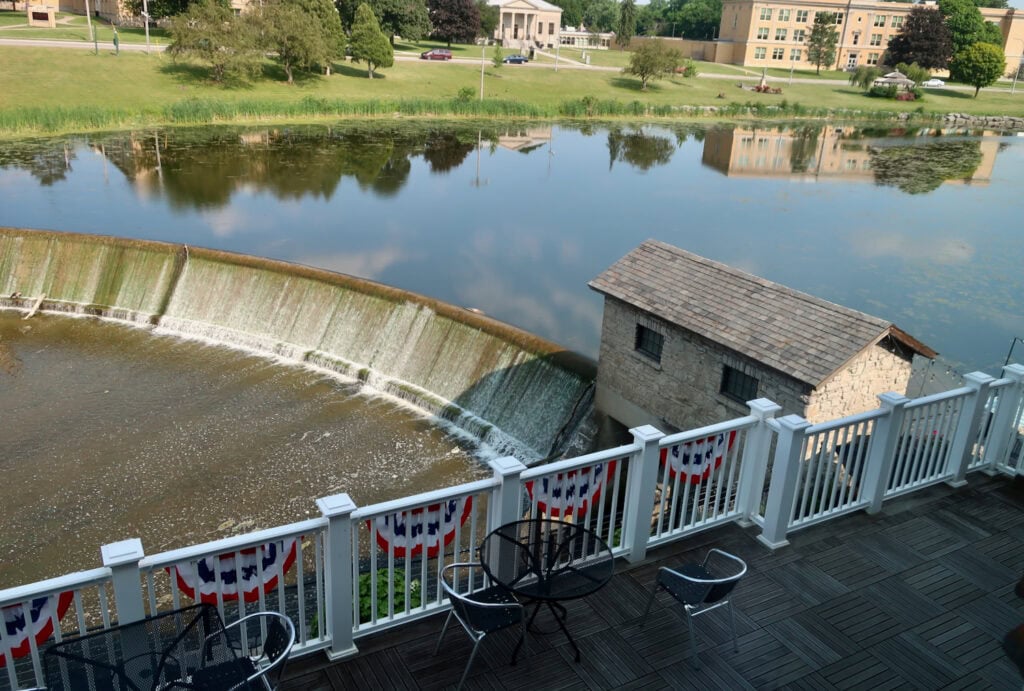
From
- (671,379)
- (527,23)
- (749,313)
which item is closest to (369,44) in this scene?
(527,23)

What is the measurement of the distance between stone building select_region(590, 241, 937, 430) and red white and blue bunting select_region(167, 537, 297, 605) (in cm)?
867

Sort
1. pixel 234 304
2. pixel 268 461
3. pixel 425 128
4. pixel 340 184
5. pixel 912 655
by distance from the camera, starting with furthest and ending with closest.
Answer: pixel 425 128 → pixel 340 184 → pixel 234 304 → pixel 268 461 → pixel 912 655

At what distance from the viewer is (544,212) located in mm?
31922

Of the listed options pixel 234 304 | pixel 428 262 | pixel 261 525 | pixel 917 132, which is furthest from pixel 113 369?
pixel 917 132

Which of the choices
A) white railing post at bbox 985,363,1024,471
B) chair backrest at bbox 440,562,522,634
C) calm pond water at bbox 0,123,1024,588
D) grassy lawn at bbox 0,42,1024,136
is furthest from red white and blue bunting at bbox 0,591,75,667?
grassy lawn at bbox 0,42,1024,136

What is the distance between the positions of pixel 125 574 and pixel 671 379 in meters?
10.8

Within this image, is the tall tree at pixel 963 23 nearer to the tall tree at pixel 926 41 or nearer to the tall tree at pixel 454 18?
the tall tree at pixel 926 41

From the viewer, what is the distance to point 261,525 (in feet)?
44.7

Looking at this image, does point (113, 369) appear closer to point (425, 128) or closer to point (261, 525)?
point (261, 525)

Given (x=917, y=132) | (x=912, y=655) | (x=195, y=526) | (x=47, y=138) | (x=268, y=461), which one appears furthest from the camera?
(x=917, y=132)

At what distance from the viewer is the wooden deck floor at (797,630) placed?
227 inches

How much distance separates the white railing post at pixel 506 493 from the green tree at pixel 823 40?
103532 mm

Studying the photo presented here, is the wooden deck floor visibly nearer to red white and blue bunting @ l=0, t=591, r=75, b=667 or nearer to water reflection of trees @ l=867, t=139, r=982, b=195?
red white and blue bunting @ l=0, t=591, r=75, b=667

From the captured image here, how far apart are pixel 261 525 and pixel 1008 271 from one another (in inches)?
986
